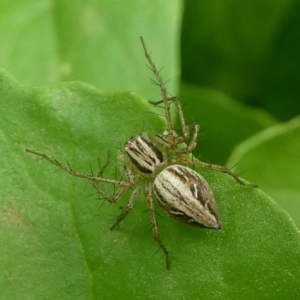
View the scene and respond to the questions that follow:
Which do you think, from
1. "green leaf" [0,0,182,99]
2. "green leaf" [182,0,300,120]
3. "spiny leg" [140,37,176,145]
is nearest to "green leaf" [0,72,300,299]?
"spiny leg" [140,37,176,145]

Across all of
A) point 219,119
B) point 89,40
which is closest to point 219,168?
point 219,119

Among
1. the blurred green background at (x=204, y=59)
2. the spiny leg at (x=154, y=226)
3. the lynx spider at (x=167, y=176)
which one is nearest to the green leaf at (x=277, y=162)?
the blurred green background at (x=204, y=59)

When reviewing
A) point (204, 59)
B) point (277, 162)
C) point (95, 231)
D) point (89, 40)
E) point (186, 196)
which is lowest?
point (95, 231)

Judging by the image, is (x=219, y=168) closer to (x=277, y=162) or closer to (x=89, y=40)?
(x=277, y=162)

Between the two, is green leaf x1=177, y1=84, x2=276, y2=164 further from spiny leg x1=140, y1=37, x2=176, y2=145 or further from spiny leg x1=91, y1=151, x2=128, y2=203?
spiny leg x1=91, y1=151, x2=128, y2=203

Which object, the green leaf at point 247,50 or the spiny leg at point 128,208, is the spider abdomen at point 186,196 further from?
the green leaf at point 247,50

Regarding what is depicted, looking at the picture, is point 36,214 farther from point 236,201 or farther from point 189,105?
point 189,105

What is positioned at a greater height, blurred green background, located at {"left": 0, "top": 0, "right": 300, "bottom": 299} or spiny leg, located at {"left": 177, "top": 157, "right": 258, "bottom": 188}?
blurred green background, located at {"left": 0, "top": 0, "right": 300, "bottom": 299}
